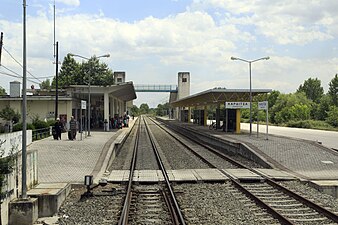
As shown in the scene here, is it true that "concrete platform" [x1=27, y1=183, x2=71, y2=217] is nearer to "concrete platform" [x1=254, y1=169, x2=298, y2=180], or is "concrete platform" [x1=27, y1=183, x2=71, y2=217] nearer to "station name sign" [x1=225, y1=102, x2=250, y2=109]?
"concrete platform" [x1=254, y1=169, x2=298, y2=180]

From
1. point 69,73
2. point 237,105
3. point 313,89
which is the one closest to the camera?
point 237,105

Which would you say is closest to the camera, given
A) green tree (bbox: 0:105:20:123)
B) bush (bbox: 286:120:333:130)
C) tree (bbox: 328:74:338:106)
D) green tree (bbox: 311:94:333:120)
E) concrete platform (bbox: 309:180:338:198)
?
concrete platform (bbox: 309:180:338:198)

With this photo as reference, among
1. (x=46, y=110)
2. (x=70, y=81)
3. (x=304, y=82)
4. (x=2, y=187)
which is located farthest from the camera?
(x=304, y=82)

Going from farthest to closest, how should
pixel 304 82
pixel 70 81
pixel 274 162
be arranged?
pixel 304 82, pixel 70 81, pixel 274 162

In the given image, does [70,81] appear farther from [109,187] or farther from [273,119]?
[109,187]

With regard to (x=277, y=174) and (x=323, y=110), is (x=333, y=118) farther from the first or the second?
(x=277, y=174)

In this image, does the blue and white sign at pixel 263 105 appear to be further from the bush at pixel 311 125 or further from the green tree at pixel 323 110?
the green tree at pixel 323 110

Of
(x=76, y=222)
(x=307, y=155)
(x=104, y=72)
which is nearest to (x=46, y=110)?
(x=307, y=155)

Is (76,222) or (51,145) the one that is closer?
(76,222)

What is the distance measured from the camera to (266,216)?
9258 millimetres

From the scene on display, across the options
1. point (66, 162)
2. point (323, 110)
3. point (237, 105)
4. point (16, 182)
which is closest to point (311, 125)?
point (323, 110)

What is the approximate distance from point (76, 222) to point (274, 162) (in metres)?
10.7

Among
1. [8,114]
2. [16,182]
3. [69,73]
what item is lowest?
[16,182]

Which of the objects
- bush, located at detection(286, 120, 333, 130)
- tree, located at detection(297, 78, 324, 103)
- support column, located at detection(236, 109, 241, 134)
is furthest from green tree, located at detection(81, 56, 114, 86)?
tree, located at detection(297, 78, 324, 103)
